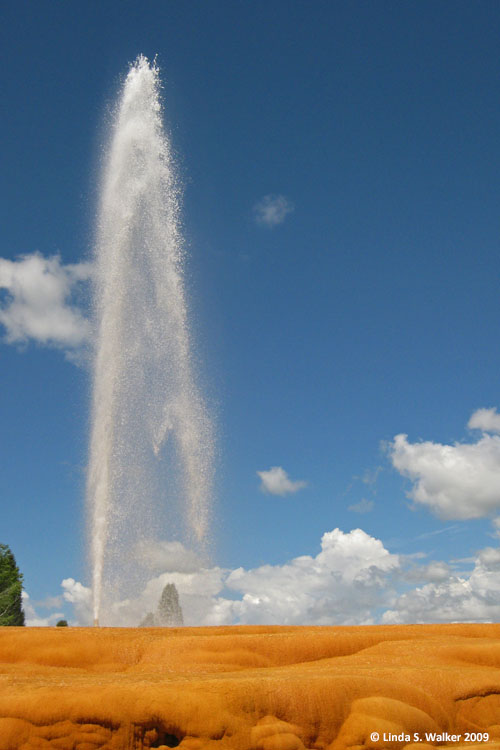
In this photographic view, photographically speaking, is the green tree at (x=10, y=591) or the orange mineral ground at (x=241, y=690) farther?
the green tree at (x=10, y=591)

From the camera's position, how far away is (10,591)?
A: 61500 millimetres

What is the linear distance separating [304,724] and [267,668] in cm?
631

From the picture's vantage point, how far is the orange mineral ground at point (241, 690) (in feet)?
55.6

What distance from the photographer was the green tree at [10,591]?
6028 cm

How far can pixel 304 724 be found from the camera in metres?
18.8

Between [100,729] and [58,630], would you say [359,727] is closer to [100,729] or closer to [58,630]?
[100,729]

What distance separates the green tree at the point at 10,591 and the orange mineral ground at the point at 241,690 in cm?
3847

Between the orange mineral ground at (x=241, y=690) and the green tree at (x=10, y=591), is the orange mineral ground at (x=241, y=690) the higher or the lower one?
the lower one

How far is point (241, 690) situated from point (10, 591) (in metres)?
50.9

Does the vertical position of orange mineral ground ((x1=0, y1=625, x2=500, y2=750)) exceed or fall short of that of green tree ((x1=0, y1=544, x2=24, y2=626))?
it falls short

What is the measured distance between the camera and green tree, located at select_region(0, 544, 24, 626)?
60281mm

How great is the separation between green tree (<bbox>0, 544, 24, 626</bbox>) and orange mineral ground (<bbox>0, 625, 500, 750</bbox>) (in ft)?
126

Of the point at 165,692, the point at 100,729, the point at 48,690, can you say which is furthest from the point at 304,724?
the point at 48,690

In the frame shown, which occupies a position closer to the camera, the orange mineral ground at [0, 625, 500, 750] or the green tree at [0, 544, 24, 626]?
the orange mineral ground at [0, 625, 500, 750]
